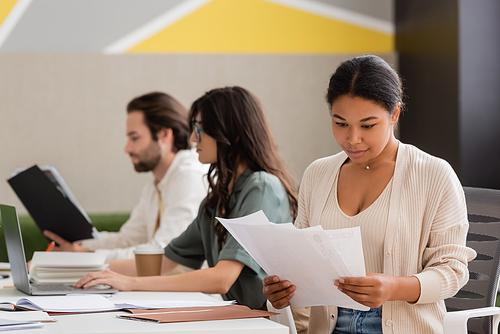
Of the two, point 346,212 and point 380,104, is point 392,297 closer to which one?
point 346,212

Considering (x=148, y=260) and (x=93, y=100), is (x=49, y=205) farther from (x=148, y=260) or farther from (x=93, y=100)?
(x=93, y=100)

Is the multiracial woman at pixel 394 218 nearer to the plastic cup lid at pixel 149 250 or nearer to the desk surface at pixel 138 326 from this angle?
the desk surface at pixel 138 326

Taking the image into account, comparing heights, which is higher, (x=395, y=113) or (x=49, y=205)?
(x=395, y=113)

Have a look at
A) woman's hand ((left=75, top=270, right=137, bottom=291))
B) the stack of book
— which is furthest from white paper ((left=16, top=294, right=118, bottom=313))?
the stack of book

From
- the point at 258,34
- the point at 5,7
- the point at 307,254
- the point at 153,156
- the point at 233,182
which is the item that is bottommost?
the point at 307,254

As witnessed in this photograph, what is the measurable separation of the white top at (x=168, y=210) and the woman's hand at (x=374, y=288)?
96 centimetres

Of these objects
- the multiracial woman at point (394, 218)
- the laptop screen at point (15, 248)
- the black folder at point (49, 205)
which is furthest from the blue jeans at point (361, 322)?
the black folder at point (49, 205)

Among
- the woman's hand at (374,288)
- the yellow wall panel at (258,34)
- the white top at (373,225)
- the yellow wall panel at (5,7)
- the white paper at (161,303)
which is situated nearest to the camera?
the woman's hand at (374,288)

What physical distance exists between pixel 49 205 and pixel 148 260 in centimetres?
62

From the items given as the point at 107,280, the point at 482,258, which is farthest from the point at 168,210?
the point at 482,258

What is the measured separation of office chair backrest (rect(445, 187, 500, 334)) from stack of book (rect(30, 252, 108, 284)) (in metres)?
1.01

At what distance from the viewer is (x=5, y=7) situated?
3408 mm

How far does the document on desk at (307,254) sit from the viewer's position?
1013mm

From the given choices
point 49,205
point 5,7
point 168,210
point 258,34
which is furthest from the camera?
point 258,34
